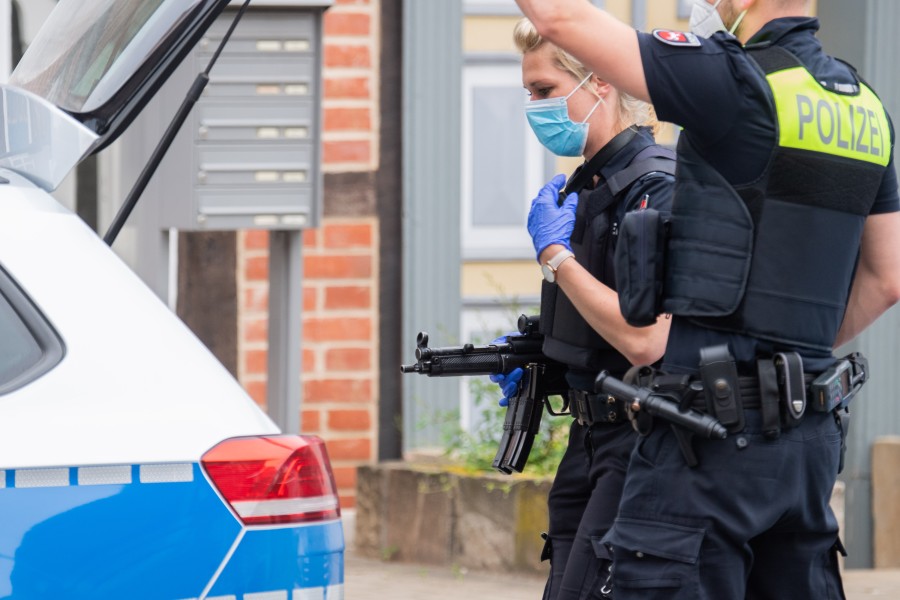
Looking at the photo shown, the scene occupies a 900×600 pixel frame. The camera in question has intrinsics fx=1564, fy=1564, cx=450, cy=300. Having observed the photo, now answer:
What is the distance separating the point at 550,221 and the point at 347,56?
4.23 metres

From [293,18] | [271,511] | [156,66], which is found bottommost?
[271,511]

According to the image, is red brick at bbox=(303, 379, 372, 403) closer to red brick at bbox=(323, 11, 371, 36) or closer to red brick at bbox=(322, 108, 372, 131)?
red brick at bbox=(322, 108, 372, 131)

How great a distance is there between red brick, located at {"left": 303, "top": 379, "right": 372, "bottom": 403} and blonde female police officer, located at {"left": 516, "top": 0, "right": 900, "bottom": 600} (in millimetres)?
4644

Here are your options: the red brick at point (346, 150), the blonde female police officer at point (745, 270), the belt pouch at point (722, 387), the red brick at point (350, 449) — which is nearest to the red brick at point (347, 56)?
the red brick at point (346, 150)

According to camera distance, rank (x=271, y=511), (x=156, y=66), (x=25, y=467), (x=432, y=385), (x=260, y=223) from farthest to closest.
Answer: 1. (x=432, y=385)
2. (x=260, y=223)
3. (x=156, y=66)
4. (x=271, y=511)
5. (x=25, y=467)

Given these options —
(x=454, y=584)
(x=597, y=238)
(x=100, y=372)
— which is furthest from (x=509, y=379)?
(x=454, y=584)

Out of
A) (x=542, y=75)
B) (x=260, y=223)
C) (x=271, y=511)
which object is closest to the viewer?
(x=271, y=511)

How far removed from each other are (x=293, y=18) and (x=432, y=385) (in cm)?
258

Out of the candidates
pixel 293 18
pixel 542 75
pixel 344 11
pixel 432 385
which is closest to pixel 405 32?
pixel 344 11

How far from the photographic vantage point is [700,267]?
282cm

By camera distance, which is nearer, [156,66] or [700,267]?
[700,267]

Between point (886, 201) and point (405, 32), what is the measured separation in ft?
15.2

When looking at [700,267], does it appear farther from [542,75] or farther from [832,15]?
[832,15]

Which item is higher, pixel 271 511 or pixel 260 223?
pixel 260 223
